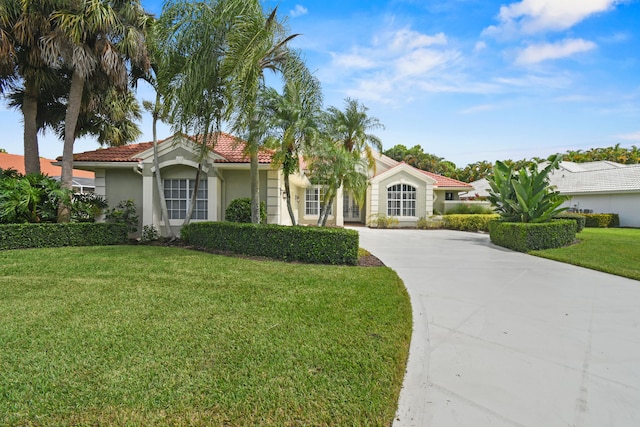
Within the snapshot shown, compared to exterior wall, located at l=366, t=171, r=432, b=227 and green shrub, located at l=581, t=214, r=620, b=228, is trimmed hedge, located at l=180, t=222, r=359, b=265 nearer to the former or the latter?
exterior wall, located at l=366, t=171, r=432, b=227

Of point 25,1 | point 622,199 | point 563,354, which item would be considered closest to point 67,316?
point 563,354

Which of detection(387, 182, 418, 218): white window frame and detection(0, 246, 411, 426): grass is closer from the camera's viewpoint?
detection(0, 246, 411, 426): grass

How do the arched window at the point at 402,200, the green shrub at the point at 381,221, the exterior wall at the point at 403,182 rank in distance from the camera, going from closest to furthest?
the green shrub at the point at 381,221 → the exterior wall at the point at 403,182 → the arched window at the point at 402,200

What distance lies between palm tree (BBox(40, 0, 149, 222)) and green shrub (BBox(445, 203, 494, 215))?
19884mm

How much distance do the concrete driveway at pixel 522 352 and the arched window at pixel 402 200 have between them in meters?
14.6

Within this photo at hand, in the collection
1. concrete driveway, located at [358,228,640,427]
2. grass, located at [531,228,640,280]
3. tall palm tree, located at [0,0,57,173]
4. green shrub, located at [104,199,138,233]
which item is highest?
tall palm tree, located at [0,0,57,173]

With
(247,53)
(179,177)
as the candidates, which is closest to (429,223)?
(179,177)

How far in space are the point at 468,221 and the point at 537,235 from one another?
8503mm

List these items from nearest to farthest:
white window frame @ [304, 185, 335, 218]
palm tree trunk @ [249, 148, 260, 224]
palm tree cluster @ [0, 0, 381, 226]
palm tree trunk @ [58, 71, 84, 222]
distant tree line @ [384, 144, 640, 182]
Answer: palm tree cluster @ [0, 0, 381, 226] → palm tree trunk @ [249, 148, 260, 224] → palm tree trunk @ [58, 71, 84, 222] → white window frame @ [304, 185, 335, 218] → distant tree line @ [384, 144, 640, 182]

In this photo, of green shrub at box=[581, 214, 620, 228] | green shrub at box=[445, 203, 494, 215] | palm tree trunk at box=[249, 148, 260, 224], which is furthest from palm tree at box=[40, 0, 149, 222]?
green shrub at box=[581, 214, 620, 228]

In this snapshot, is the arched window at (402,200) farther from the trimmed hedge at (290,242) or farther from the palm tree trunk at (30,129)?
the palm tree trunk at (30,129)

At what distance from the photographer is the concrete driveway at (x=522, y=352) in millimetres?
2842

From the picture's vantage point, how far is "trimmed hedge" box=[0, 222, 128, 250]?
10.5 m

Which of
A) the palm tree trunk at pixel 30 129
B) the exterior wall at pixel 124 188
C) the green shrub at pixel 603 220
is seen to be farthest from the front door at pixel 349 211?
the palm tree trunk at pixel 30 129
